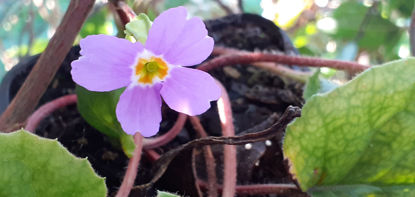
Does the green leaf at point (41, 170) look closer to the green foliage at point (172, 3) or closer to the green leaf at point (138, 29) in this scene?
the green leaf at point (138, 29)

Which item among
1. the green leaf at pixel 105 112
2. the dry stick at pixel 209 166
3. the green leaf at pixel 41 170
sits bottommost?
the dry stick at pixel 209 166

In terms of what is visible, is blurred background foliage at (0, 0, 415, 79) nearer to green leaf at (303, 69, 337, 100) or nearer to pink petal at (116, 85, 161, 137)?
green leaf at (303, 69, 337, 100)

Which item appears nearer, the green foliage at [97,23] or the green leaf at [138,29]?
the green leaf at [138,29]

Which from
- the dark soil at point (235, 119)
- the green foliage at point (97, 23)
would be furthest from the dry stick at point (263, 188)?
the green foliage at point (97, 23)

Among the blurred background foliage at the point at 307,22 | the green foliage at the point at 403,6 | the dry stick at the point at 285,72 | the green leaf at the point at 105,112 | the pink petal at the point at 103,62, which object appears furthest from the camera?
the blurred background foliage at the point at 307,22

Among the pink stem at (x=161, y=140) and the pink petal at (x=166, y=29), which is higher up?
the pink petal at (x=166, y=29)

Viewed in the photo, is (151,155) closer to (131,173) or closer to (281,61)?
(131,173)

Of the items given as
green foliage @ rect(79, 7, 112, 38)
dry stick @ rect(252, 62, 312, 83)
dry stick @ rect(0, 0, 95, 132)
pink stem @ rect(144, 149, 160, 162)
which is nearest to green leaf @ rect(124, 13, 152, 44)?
dry stick @ rect(0, 0, 95, 132)
